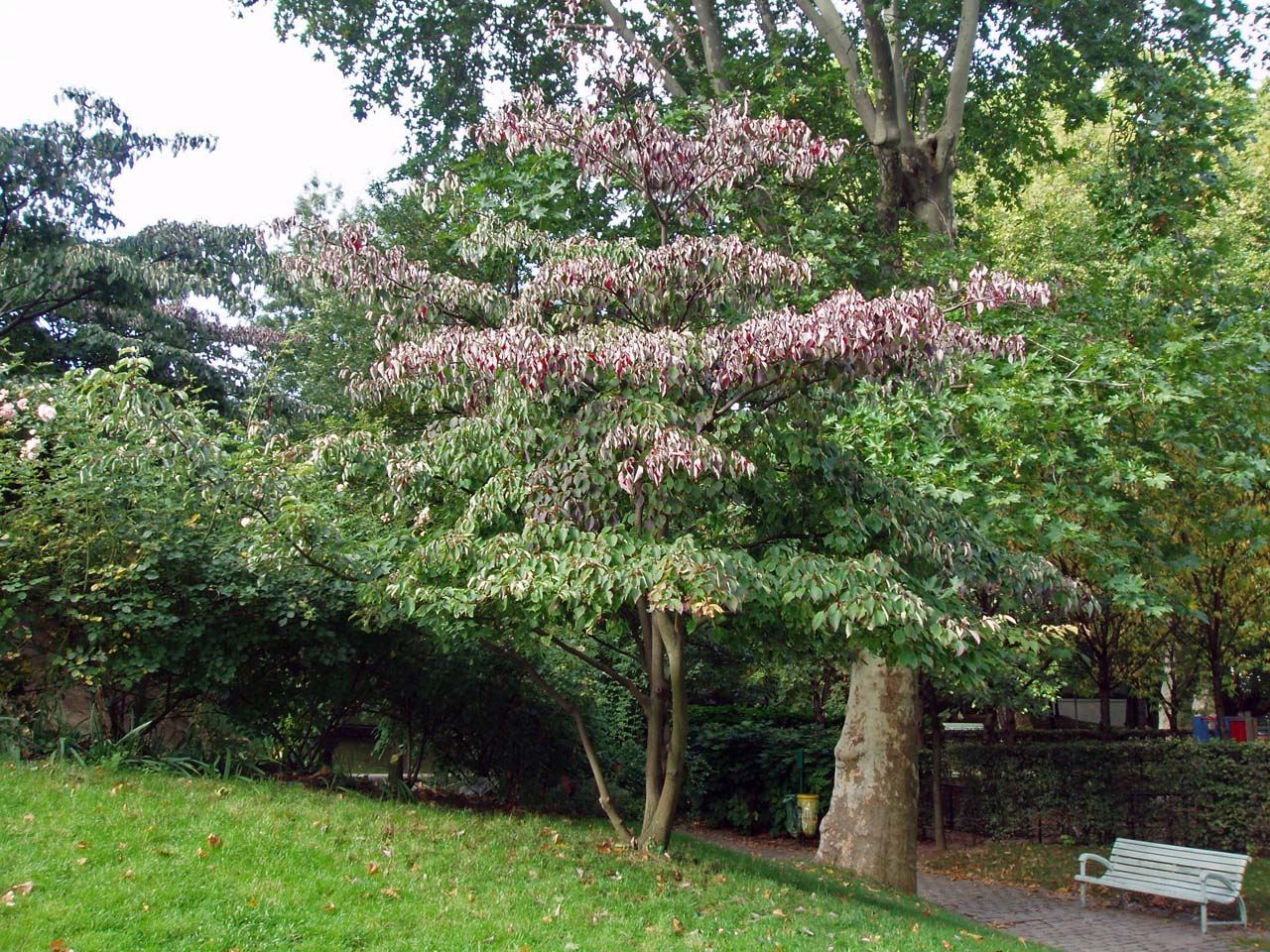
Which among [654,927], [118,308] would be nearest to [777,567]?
[654,927]

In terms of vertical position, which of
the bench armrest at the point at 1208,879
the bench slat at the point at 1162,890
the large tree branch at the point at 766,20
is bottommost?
the bench slat at the point at 1162,890

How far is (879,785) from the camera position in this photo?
10773 mm

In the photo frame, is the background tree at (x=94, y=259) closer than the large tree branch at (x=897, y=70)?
No

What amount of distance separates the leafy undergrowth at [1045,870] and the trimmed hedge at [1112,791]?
0.37 metres

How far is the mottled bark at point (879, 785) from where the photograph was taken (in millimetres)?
10570

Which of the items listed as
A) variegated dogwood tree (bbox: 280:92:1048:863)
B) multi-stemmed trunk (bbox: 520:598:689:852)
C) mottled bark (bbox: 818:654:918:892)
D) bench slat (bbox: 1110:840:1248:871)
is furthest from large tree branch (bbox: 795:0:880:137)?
bench slat (bbox: 1110:840:1248:871)

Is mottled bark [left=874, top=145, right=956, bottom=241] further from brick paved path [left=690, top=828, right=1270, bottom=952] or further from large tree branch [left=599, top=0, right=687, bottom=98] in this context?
brick paved path [left=690, top=828, right=1270, bottom=952]

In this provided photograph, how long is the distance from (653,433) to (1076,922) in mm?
7423

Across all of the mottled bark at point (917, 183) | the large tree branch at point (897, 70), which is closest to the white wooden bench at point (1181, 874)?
the mottled bark at point (917, 183)

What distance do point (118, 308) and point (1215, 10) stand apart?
51.5ft

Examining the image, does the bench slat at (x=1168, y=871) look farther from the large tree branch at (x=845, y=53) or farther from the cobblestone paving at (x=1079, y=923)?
the large tree branch at (x=845, y=53)

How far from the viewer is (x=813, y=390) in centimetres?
716

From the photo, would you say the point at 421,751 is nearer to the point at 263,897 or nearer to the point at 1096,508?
the point at 263,897

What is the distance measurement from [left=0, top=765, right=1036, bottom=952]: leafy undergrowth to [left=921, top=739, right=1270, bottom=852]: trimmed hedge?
18.9 ft
